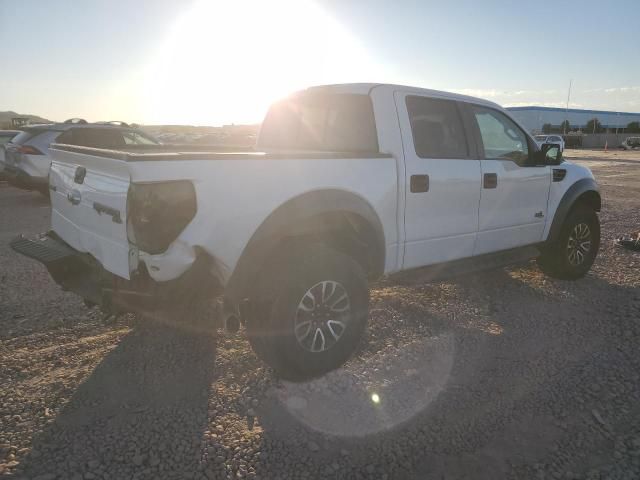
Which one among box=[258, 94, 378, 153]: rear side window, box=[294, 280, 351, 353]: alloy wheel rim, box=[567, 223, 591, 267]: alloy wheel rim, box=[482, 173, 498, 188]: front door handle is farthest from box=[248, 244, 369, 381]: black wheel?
box=[567, 223, 591, 267]: alloy wheel rim

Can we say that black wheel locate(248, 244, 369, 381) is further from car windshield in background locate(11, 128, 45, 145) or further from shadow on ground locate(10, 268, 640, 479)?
car windshield in background locate(11, 128, 45, 145)

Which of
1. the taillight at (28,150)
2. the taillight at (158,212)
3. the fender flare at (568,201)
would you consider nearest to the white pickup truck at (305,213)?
the taillight at (158,212)

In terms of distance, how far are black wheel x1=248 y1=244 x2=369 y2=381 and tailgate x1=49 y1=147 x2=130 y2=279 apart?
33.2 inches

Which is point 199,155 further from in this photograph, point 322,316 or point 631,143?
point 631,143

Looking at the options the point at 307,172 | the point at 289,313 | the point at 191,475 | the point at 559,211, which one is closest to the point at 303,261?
the point at 289,313

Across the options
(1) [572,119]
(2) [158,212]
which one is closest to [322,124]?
(2) [158,212]

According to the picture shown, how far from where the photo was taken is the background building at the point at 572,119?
80625 millimetres

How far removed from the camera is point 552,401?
2854 mm

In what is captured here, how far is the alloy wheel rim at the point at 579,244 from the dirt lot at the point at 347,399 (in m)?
0.82

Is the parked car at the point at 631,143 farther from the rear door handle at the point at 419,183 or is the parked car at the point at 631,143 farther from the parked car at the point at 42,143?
the rear door handle at the point at 419,183

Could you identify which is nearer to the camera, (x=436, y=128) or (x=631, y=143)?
(x=436, y=128)

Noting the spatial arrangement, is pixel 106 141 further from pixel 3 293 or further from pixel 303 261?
pixel 303 261

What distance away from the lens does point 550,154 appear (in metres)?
4.66

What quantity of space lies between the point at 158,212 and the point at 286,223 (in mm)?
749
